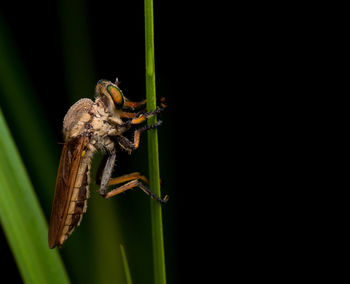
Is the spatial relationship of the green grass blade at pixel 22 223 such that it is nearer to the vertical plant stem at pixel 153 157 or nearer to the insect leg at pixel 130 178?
the vertical plant stem at pixel 153 157

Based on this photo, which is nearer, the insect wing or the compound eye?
the insect wing

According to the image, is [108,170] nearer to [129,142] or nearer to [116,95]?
[129,142]

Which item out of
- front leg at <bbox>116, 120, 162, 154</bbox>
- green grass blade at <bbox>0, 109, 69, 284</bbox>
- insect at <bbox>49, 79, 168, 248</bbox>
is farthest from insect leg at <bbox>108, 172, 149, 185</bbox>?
green grass blade at <bbox>0, 109, 69, 284</bbox>

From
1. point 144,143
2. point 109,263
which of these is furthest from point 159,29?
point 109,263

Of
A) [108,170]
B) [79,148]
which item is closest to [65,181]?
[79,148]

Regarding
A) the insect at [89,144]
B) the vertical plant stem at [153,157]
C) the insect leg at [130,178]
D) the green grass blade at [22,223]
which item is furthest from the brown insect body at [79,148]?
the vertical plant stem at [153,157]

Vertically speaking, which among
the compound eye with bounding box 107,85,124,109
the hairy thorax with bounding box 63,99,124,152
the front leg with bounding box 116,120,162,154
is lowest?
the front leg with bounding box 116,120,162,154

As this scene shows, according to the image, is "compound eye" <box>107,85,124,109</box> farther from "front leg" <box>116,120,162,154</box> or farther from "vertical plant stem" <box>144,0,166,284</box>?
"vertical plant stem" <box>144,0,166,284</box>

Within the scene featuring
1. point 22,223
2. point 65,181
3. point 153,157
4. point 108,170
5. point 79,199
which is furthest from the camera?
point 108,170
